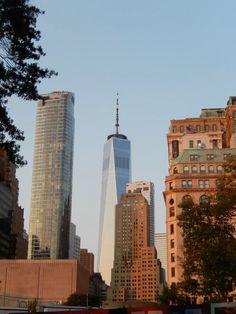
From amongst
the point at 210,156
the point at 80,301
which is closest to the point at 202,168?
the point at 210,156

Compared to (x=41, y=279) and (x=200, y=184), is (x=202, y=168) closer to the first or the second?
(x=200, y=184)

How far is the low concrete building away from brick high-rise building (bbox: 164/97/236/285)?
78.4 metres

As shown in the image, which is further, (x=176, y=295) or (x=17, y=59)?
(x=176, y=295)

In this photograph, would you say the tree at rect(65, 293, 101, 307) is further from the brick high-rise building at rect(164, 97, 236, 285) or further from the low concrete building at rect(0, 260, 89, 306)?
the brick high-rise building at rect(164, 97, 236, 285)

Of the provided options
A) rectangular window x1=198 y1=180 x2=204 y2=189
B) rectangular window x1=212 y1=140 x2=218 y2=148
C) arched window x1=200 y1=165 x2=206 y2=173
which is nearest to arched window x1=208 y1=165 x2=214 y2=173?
arched window x1=200 y1=165 x2=206 y2=173

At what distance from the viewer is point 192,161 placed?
107125 millimetres

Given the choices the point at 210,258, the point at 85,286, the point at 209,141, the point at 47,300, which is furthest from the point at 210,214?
the point at 85,286

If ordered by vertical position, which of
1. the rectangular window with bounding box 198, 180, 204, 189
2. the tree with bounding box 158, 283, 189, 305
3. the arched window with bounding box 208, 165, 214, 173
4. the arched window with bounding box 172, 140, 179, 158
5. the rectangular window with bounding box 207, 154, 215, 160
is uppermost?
the arched window with bounding box 172, 140, 179, 158

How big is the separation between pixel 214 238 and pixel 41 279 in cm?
15197

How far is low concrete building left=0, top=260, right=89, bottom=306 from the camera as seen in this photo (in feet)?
598

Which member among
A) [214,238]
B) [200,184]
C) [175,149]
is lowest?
[214,238]

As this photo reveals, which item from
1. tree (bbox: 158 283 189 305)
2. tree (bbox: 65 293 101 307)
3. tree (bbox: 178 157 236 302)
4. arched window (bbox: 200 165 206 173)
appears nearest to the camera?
tree (bbox: 178 157 236 302)

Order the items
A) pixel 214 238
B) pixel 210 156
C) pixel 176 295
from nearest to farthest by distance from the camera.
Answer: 1. pixel 214 238
2. pixel 176 295
3. pixel 210 156

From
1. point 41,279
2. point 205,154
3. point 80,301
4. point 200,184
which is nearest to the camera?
point 200,184
